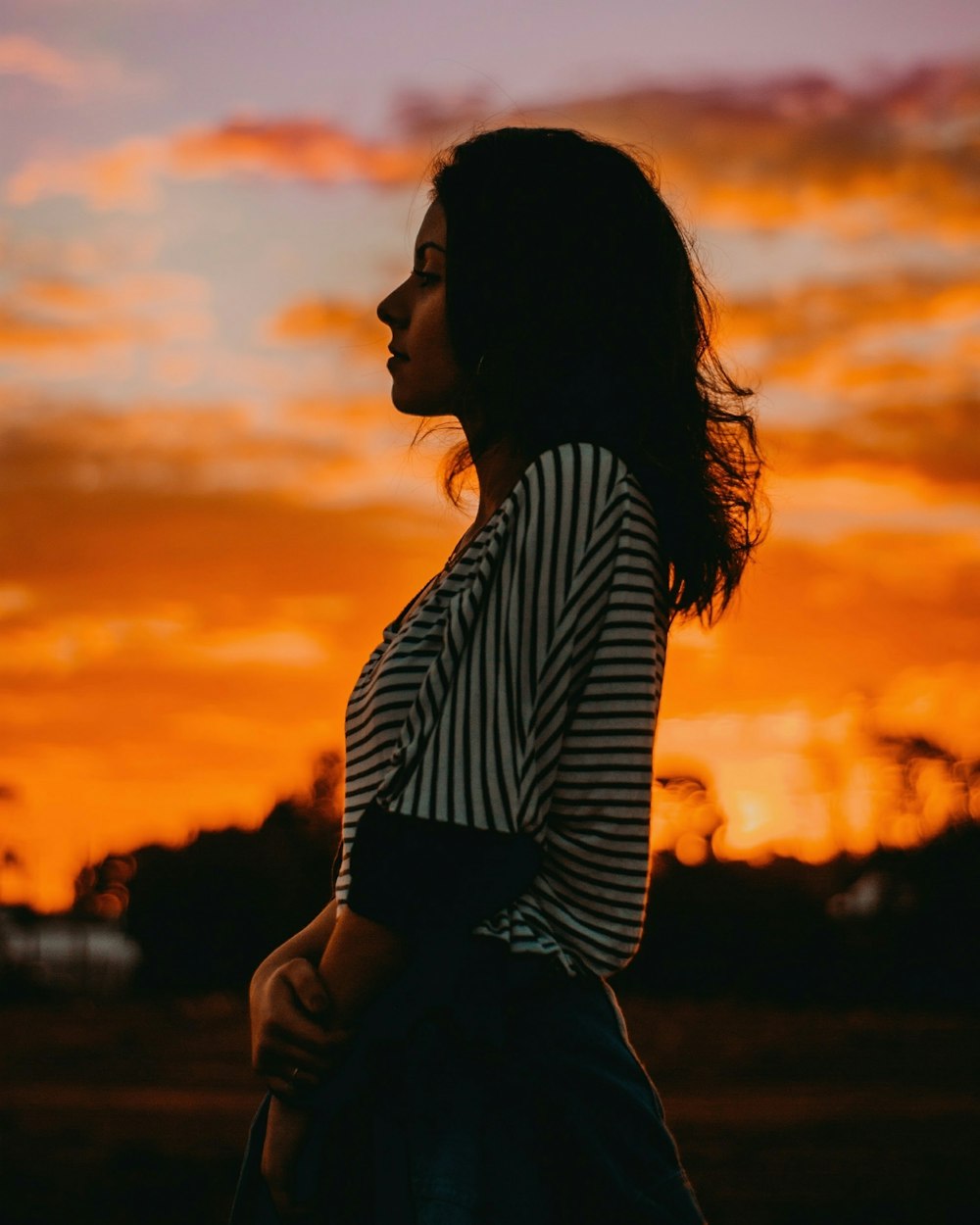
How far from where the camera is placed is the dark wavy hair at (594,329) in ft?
5.51

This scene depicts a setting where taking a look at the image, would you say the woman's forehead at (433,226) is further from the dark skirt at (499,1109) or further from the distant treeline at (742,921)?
the distant treeline at (742,921)

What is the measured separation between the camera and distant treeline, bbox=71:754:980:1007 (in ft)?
150

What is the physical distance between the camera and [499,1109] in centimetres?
144

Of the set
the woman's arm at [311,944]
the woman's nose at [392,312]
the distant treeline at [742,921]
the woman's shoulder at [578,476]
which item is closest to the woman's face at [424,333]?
the woman's nose at [392,312]

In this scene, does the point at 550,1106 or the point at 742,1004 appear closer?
the point at 550,1106

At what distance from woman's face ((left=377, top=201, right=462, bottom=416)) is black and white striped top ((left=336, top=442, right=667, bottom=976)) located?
0.27 m

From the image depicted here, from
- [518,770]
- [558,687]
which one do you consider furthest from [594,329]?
[518,770]

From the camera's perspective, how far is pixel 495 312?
1.73m

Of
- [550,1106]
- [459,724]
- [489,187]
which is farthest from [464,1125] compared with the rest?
[489,187]

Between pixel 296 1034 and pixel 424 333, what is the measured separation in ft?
2.81

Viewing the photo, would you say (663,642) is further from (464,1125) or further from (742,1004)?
(742,1004)

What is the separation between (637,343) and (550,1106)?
34.5 inches

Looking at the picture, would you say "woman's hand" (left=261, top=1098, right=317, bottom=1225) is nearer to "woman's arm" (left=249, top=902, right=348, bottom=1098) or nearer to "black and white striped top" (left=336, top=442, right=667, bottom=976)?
"woman's arm" (left=249, top=902, right=348, bottom=1098)

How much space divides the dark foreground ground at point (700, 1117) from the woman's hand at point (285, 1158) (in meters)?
9.08
